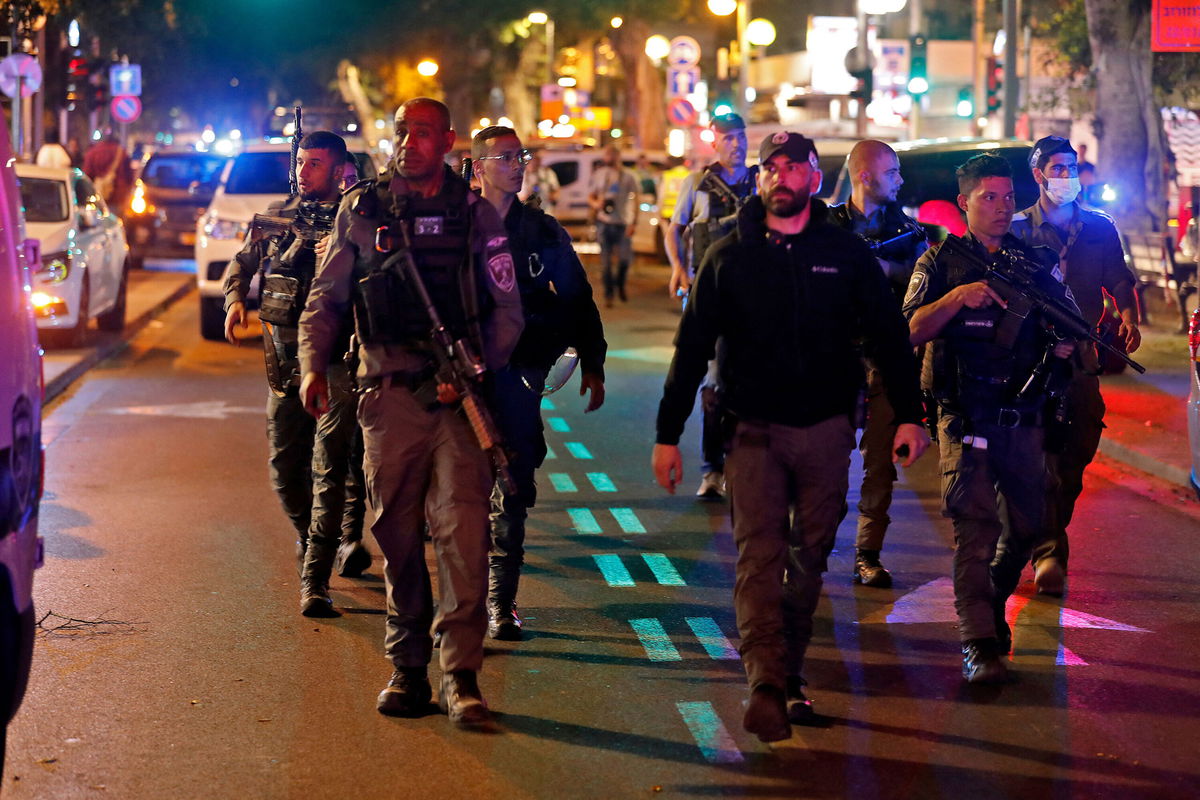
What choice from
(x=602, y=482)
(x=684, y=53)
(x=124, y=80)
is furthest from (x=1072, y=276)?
(x=124, y=80)

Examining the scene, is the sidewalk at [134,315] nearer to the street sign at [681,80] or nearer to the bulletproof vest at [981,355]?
the bulletproof vest at [981,355]

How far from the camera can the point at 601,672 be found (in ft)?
21.0

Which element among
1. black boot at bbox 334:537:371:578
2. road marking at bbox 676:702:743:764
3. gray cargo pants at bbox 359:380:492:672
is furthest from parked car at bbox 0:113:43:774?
black boot at bbox 334:537:371:578

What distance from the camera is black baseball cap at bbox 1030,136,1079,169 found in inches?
303

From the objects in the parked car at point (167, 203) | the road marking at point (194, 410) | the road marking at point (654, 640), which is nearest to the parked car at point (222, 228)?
the road marking at point (194, 410)

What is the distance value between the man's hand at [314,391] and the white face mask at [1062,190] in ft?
11.2

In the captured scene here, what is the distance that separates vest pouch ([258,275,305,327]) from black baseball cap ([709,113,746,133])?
364cm

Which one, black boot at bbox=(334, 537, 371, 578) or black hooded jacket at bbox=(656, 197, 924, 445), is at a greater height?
black hooded jacket at bbox=(656, 197, 924, 445)

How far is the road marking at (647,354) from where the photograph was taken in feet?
56.7

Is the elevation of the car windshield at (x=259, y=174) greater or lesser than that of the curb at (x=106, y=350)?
→ greater

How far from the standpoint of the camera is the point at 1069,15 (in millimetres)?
37062

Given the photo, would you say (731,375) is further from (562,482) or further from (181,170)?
(181,170)

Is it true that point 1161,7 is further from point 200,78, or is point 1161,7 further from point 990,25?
point 200,78

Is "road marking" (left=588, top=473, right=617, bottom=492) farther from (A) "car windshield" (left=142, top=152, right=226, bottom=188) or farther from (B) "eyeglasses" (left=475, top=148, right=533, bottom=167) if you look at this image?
(A) "car windshield" (left=142, top=152, right=226, bottom=188)
